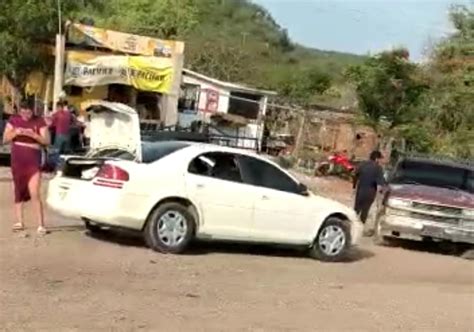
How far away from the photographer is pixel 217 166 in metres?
13.4

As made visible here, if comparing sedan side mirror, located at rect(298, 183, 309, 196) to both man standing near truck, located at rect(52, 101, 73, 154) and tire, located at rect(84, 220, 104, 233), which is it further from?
man standing near truck, located at rect(52, 101, 73, 154)

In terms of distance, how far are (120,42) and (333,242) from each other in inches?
805

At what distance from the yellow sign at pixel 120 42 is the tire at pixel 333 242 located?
Answer: 63.0 ft

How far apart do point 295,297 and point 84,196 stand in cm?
363

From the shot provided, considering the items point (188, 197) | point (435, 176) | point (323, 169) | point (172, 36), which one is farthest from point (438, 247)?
point (172, 36)

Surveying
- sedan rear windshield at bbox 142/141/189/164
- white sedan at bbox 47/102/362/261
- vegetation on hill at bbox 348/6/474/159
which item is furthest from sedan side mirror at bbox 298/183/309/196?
vegetation on hill at bbox 348/6/474/159

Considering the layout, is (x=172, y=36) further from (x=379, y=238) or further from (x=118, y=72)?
(x=379, y=238)

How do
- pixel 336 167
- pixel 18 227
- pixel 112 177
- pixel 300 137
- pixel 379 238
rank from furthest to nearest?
pixel 300 137, pixel 336 167, pixel 379 238, pixel 18 227, pixel 112 177

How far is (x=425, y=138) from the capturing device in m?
36.7

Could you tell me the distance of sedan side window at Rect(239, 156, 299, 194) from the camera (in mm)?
13547

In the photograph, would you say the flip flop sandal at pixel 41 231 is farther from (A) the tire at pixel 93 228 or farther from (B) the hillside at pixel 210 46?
(B) the hillside at pixel 210 46

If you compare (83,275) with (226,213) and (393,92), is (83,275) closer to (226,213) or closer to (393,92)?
(226,213)

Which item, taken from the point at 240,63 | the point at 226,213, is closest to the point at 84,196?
the point at 226,213

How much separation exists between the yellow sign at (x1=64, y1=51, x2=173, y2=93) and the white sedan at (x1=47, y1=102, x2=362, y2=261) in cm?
1568
